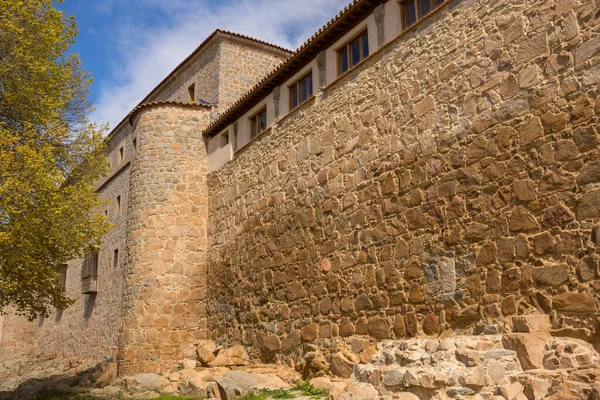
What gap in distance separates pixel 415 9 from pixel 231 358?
Answer: 29.3 feet

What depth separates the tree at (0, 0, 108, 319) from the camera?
11.1 m

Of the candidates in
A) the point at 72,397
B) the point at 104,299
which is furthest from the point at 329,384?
the point at 104,299

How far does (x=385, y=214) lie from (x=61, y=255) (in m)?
7.10

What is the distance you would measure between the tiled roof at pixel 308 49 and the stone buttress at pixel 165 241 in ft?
5.46

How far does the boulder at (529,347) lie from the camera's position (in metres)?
7.14

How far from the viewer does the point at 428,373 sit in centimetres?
759

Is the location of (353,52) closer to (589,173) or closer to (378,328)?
(378,328)

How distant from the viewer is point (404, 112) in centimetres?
1039

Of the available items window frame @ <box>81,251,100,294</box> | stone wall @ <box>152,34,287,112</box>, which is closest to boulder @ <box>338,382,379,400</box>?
stone wall @ <box>152,34,287,112</box>

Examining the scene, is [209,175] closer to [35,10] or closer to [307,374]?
[35,10]

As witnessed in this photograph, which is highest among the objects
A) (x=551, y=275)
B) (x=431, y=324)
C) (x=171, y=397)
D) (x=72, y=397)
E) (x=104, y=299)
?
(x=104, y=299)

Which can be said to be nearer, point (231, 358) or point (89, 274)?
point (231, 358)

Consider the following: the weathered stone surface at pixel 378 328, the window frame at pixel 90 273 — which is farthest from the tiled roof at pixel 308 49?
the window frame at pixel 90 273

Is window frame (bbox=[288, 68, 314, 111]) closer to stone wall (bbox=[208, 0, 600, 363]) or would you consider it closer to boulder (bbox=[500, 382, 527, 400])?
stone wall (bbox=[208, 0, 600, 363])
